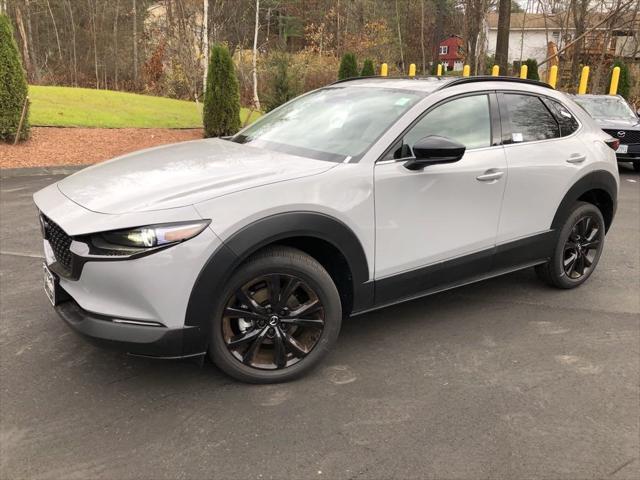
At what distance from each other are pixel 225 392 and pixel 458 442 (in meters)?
1.22

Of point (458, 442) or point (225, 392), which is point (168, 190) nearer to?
point (225, 392)

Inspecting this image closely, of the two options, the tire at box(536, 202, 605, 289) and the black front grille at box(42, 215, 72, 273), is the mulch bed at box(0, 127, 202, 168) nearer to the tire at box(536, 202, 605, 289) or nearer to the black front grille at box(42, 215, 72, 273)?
the black front grille at box(42, 215, 72, 273)

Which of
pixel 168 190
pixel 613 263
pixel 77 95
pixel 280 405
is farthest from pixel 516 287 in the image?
pixel 77 95

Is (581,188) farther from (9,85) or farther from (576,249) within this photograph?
(9,85)

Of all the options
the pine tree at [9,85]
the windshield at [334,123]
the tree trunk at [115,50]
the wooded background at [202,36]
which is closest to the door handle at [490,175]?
the windshield at [334,123]

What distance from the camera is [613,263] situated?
545 centimetres

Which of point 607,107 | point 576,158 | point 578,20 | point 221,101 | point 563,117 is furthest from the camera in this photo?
point 578,20

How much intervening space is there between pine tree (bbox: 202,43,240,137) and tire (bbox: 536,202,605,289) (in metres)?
10.00

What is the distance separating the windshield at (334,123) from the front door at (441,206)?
20 cm

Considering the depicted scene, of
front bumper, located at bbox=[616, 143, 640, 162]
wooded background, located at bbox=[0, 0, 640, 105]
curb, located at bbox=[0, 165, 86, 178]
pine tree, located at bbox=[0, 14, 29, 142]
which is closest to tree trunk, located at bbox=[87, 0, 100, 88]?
wooded background, located at bbox=[0, 0, 640, 105]

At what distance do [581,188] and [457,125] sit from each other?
1.32 meters

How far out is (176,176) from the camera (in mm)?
2975

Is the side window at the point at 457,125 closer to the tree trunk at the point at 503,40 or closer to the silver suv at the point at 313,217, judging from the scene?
the silver suv at the point at 313,217

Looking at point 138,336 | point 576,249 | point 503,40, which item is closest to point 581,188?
point 576,249
